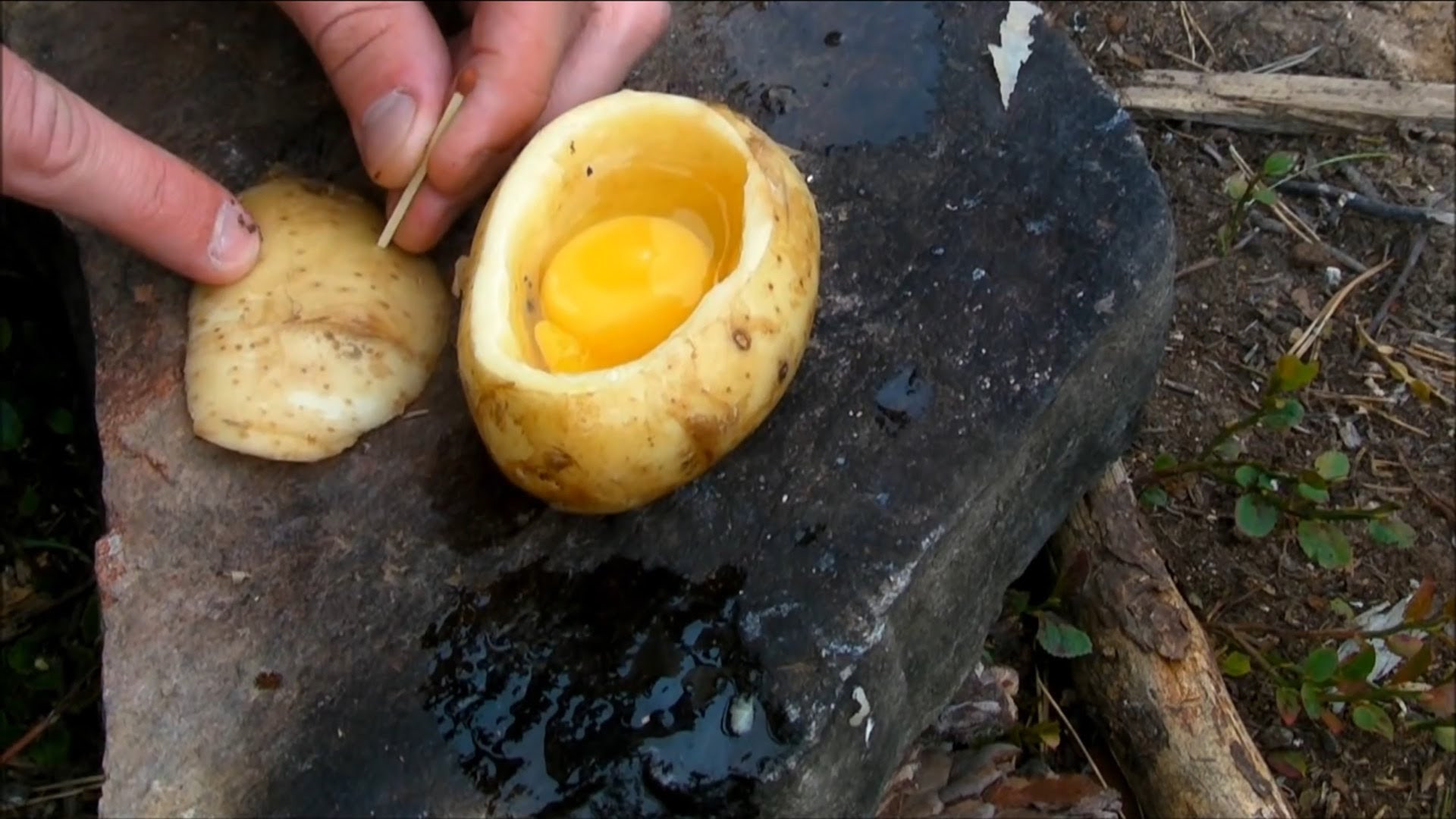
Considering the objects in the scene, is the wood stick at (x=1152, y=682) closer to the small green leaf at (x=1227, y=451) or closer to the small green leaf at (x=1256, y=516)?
the small green leaf at (x=1256, y=516)

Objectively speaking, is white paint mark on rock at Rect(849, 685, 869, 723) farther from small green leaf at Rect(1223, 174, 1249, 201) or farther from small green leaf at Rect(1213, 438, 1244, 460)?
small green leaf at Rect(1223, 174, 1249, 201)

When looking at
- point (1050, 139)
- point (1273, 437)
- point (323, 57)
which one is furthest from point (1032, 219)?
point (323, 57)

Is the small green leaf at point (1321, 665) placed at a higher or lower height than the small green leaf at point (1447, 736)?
higher

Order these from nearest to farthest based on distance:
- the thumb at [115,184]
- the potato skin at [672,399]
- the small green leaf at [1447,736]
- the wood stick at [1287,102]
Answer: the potato skin at [672,399] → the thumb at [115,184] → the small green leaf at [1447,736] → the wood stick at [1287,102]

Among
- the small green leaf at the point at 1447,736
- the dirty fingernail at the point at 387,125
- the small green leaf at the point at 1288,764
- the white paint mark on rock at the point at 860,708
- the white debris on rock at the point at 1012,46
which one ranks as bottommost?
the small green leaf at the point at 1288,764

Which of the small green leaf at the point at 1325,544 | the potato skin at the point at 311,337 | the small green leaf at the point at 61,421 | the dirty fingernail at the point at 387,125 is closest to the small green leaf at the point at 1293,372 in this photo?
the small green leaf at the point at 1325,544

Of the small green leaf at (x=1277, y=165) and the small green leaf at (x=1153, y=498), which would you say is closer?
the small green leaf at (x=1153, y=498)

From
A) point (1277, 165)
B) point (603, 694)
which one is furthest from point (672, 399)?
point (1277, 165)

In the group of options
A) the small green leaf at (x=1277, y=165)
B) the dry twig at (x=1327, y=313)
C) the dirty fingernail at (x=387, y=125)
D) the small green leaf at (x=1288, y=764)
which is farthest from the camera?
the dry twig at (x=1327, y=313)

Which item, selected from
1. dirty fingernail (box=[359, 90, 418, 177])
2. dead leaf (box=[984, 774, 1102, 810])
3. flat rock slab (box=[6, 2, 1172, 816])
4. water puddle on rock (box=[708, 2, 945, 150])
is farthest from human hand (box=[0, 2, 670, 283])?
dead leaf (box=[984, 774, 1102, 810])
